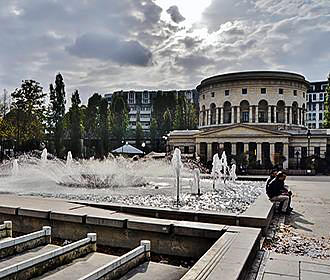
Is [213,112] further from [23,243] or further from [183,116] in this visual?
[23,243]

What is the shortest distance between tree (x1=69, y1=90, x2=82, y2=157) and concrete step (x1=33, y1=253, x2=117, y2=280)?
1962 inches

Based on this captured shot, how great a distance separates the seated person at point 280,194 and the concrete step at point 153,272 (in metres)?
5.73

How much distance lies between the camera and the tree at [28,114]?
46728mm

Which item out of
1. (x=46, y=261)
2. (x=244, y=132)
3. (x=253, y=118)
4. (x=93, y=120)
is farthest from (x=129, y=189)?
(x=93, y=120)

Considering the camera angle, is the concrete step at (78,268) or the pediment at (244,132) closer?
the concrete step at (78,268)

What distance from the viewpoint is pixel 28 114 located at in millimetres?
47906

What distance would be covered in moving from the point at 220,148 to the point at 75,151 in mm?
23281

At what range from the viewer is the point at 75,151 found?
183ft

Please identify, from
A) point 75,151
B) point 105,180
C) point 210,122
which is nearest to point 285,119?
point 210,122

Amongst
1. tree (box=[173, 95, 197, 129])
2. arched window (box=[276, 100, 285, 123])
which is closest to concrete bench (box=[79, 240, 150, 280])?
arched window (box=[276, 100, 285, 123])

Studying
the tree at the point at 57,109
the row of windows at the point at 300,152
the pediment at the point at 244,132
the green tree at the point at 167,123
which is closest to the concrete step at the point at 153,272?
the pediment at the point at 244,132

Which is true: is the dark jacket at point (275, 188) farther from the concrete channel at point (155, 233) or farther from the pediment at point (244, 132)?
the pediment at point (244, 132)

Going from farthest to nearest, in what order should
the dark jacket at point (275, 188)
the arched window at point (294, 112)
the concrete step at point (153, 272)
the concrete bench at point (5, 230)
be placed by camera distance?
1. the arched window at point (294, 112)
2. the dark jacket at point (275, 188)
3. the concrete bench at point (5, 230)
4. the concrete step at point (153, 272)

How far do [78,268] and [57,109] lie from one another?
55.5 meters
